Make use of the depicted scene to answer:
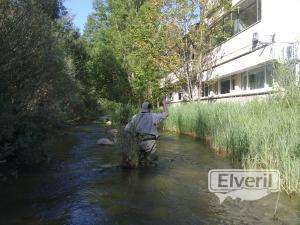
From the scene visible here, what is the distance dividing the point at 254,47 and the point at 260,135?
9928 millimetres

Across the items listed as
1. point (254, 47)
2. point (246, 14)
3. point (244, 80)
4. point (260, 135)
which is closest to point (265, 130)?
point (260, 135)

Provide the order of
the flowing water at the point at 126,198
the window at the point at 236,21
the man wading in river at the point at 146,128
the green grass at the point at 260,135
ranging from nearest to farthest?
the flowing water at the point at 126,198 → the green grass at the point at 260,135 → the man wading in river at the point at 146,128 → the window at the point at 236,21

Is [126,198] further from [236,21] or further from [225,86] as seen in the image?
[225,86]

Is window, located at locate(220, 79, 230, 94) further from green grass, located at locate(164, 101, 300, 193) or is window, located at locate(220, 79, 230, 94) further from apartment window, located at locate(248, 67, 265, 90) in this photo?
green grass, located at locate(164, 101, 300, 193)

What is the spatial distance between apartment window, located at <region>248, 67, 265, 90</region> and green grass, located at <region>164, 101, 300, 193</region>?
331 centimetres

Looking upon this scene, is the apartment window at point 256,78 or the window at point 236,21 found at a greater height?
the window at point 236,21

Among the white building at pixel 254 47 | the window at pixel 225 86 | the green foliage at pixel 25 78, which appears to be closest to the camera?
the green foliage at pixel 25 78

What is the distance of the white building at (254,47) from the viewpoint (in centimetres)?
1686

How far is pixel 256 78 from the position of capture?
2055 cm

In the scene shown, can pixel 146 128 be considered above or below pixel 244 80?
below

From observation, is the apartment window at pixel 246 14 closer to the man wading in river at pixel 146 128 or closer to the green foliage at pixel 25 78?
the man wading in river at pixel 146 128

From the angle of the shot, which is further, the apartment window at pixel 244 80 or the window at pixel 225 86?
the window at pixel 225 86

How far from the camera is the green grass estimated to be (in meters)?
7.97

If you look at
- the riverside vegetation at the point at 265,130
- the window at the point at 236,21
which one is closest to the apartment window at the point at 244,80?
the window at the point at 236,21
